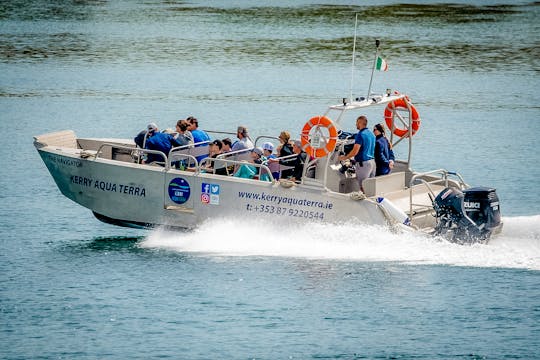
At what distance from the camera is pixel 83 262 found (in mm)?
20219

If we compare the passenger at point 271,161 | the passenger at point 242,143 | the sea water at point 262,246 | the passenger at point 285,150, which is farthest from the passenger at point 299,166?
the passenger at point 242,143

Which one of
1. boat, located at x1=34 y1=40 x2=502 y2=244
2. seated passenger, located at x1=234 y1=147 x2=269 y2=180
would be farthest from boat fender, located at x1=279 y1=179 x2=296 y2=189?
seated passenger, located at x1=234 y1=147 x2=269 y2=180

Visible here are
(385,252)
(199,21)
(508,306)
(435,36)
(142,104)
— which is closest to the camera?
(508,306)

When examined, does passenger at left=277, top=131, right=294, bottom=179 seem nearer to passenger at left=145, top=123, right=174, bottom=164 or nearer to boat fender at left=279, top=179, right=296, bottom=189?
boat fender at left=279, top=179, right=296, bottom=189

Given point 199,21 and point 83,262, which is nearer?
point 83,262

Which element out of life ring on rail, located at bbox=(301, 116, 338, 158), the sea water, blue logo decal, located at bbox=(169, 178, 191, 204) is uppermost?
life ring on rail, located at bbox=(301, 116, 338, 158)

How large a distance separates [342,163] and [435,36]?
42327 mm

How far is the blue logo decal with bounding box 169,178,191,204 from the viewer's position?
19797 mm

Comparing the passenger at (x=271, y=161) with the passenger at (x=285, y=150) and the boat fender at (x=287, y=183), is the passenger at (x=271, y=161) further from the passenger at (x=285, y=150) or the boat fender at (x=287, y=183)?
the boat fender at (x=287, y=183)

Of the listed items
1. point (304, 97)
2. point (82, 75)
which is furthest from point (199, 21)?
point (304, 97)

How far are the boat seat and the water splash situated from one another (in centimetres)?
88

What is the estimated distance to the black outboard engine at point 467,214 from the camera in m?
18.4

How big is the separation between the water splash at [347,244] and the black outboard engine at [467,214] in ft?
0.68

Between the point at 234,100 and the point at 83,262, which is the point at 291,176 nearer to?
the point at 83,262
